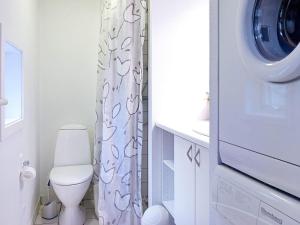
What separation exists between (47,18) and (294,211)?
2.94 meters

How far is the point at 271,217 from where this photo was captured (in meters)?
0.74

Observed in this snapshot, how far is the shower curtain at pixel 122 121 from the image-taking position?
7.74 feet

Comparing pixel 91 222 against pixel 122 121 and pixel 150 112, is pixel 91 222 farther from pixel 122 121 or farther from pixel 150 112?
pixel 150 112

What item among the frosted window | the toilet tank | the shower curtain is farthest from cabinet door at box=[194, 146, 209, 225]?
the toilet tank

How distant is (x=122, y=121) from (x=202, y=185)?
103 centimetres

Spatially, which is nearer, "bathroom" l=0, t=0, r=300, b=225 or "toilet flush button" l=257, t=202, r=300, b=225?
"toilet flush button" l=257, t=202, r=300, b=225

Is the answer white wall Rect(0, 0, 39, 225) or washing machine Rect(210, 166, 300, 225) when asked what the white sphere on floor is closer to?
white wall Rect(0, 0, 39, 225)

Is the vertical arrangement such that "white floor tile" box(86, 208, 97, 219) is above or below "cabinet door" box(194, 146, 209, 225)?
below

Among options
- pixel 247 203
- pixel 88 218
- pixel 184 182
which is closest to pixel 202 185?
pixel 184 182

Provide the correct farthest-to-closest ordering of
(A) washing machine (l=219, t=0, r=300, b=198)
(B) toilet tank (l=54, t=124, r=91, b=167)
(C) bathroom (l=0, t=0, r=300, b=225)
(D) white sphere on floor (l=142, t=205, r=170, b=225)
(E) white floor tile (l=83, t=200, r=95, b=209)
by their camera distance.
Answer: (E) white floor tile (l=83, t=200, r=95, b=209) → (B) toilet tank (l=54, t=124, r=91, b=167) → (D) white sphere on floor (l=142, t=205, r=170, b=225) → (C) bathroom (l=0, t=0, r=300, b=225) → (A) washing machine (l=219, t=0, r=300, b=198)

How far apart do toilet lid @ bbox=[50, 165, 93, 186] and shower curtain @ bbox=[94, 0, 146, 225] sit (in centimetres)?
18

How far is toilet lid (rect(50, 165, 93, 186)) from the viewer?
2.38 metres

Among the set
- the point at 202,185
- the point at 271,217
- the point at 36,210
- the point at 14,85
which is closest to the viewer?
the point at 271,217

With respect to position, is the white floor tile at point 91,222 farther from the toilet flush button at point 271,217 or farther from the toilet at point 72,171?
the toilet flush button at point 271,217
